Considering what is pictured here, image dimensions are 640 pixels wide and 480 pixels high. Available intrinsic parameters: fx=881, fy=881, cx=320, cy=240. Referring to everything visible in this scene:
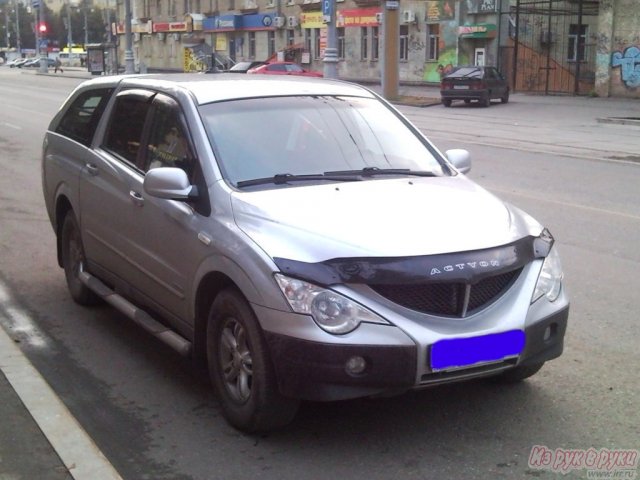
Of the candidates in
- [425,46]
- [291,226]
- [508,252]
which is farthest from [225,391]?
[425,46]

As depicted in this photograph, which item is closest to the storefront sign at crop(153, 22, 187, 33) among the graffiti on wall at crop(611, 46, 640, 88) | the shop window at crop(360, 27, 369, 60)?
the shop window at crop(360, 27, 369, 60)

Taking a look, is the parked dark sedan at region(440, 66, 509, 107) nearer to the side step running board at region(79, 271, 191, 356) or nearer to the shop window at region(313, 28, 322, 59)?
the shop window at region(313, 28, 322, 59)

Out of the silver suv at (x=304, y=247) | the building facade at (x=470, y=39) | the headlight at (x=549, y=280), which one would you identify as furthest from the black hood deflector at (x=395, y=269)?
the building facade at (x=470, y=39)

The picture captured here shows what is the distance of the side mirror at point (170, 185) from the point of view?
15.2 feet

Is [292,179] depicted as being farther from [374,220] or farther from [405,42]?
[405,42]

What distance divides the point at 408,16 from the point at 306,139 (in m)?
45.1

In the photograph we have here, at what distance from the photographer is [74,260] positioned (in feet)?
22.0

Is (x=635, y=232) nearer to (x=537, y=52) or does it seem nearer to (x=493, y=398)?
(x=493, y=398)

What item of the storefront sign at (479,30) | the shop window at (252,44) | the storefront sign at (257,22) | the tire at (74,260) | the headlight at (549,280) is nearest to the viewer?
the headlight at (549,280)

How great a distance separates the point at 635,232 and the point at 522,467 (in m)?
5.81

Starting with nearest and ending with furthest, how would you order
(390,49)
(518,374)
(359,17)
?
(518,374), (390,49), (359,17)

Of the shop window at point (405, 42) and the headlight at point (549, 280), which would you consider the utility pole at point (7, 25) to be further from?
the headlight at point (549, 280)

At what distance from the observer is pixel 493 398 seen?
4699 millimetres

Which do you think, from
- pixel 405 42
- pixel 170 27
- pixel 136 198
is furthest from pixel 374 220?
pixel 170 27
